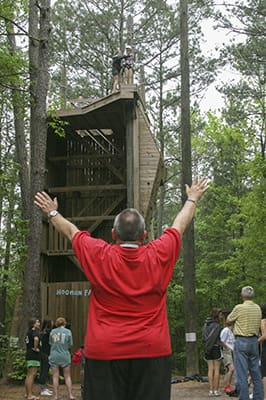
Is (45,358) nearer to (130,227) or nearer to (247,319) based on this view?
(247,319)

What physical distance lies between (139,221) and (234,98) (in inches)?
861

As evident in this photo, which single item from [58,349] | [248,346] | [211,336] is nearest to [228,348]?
[211,336]

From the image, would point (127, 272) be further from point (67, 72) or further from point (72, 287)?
point (67, 72)

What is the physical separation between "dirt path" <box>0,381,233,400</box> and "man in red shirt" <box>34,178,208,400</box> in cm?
893

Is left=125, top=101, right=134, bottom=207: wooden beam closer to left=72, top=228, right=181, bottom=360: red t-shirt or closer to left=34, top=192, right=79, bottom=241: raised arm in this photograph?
left=34, top=192, right=79, bottom=241: raised arm

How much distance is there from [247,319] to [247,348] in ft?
1.39

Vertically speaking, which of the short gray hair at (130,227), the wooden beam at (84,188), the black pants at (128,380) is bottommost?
the black pants at (128,380)

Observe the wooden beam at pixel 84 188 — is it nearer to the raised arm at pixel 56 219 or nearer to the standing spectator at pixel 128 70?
the standing spectator at pixel 128 70

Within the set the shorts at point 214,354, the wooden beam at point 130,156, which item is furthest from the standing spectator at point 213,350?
the wooden beam at point 130,156

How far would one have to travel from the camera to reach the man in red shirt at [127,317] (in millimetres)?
2816

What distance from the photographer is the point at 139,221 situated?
10.1ft

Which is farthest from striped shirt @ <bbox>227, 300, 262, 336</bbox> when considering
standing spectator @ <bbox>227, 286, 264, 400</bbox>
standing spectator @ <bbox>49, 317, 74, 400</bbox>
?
standing spectator @ <bbox>49, 317, 74, 400</bbox>

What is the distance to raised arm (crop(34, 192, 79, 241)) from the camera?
3.26m

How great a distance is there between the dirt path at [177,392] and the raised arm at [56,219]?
8.78 m
